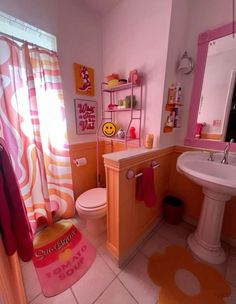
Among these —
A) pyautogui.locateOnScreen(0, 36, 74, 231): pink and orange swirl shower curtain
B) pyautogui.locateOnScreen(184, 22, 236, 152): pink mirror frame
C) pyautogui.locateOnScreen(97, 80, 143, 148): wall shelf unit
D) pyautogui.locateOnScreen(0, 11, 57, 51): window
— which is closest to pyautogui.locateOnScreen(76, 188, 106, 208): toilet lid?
pyautogui.locateOnScreen(0, 36, 74, 231): pink and orange swirl shower curtain

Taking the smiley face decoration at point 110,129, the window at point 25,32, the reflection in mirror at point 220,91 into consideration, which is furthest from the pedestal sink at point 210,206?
the window at point 25,32

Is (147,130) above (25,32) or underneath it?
underneath

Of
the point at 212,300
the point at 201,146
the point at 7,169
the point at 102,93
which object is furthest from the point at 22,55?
the point at 212,300

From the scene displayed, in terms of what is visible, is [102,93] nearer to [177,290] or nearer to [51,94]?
[51,94]

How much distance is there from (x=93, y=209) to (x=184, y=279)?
3.12 feet

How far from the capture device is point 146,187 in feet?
4.06

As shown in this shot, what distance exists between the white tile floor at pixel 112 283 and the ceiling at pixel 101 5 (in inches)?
100

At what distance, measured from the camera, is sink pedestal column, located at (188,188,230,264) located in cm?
126

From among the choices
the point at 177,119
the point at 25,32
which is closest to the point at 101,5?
the point at 25,32

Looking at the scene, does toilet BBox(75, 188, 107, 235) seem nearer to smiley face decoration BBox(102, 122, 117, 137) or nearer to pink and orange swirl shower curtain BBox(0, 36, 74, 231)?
pink and orange swirl shower curtain BBox(0, 36, 74, 231)

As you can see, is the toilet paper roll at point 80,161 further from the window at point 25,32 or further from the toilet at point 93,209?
the window at point 25,32

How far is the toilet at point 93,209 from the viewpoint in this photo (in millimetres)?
1375

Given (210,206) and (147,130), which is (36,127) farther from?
(210,206)

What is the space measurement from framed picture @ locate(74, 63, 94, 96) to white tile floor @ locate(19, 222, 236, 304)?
1.72 m
